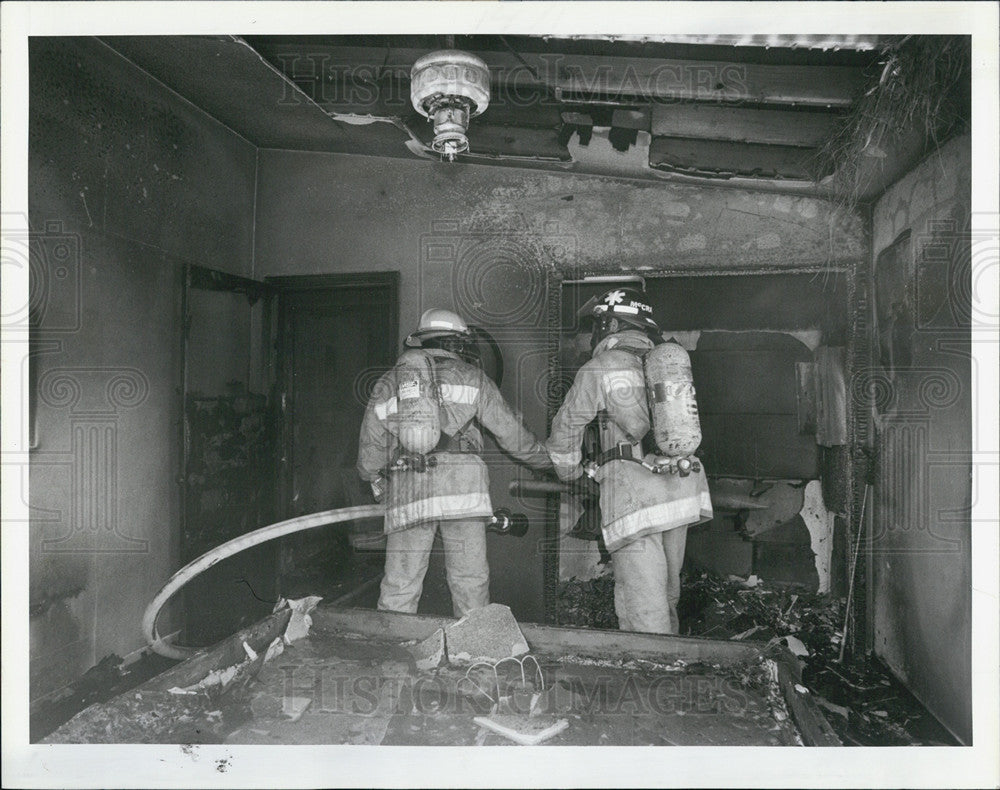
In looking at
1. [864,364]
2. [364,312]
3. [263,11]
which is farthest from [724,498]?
[263,11]

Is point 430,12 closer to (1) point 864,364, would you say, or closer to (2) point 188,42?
(2) point 188,42

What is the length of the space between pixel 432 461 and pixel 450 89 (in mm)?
1951

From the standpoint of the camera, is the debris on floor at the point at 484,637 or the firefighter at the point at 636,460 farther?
the firefighter at the point at 636,460

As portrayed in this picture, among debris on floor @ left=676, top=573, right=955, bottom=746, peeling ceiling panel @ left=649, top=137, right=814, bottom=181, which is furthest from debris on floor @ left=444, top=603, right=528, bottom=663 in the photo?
peeling ceiling panel @ left=649, top=137, right=814, bottom=181

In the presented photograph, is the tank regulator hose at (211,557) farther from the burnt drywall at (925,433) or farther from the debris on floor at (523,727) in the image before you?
the burnt drywall at (925,433)

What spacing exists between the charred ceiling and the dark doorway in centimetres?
130

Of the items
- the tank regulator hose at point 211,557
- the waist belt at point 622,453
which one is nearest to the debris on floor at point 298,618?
the tank regulator hose at point 211,557

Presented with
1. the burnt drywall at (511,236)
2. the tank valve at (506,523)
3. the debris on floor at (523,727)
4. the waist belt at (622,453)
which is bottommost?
the debris on floor at (523,727)

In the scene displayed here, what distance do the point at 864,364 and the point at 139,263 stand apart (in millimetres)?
4435

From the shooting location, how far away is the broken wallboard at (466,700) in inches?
98.6

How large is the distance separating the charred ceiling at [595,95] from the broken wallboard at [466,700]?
260cm

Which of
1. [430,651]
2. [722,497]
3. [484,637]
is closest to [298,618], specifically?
[430,651]

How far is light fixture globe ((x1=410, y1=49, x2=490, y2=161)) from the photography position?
313cm

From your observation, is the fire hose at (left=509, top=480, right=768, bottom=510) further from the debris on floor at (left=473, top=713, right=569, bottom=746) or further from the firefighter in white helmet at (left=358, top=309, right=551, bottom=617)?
the debris on floor at (left=473, top=713, right=569, bottom=746)
